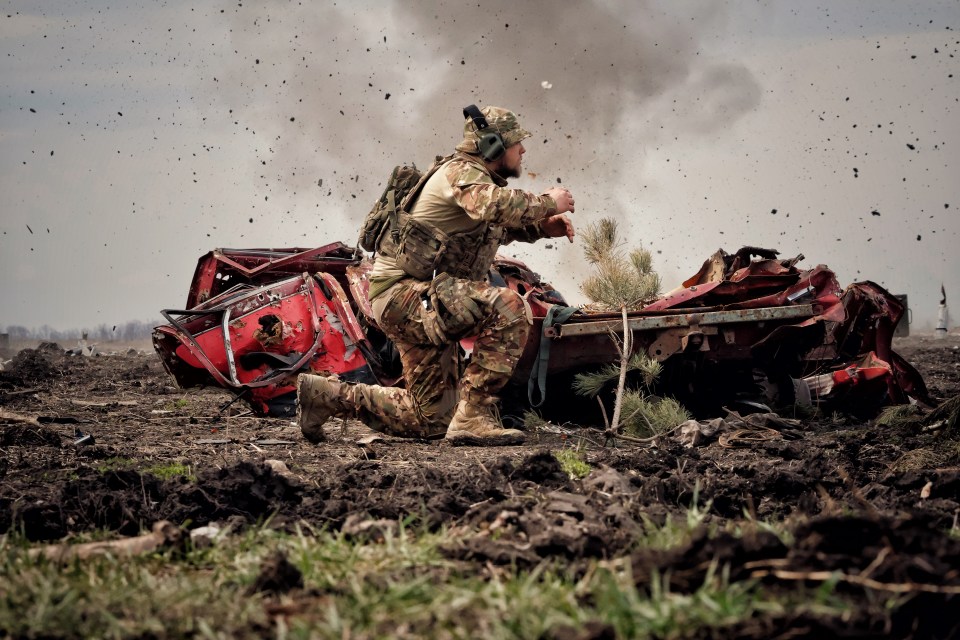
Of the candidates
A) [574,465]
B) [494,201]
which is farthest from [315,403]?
[574,465]

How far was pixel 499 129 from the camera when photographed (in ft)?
21.8

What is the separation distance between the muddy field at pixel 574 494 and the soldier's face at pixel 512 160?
1890mm

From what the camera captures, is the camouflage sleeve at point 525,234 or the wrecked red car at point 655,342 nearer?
the camouflage sleeve at point 525,234

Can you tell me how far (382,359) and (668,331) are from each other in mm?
2275

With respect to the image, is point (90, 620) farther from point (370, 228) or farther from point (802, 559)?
point (370, 228)

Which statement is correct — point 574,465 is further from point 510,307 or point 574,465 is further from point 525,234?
point 525,234

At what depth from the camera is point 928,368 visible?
40.8 ft

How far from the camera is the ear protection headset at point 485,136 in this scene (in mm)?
6602

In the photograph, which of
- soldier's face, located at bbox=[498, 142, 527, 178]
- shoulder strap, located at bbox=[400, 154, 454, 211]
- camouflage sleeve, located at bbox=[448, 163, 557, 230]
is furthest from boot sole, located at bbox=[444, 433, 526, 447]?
soldier's face, located at bbox=[498, 142, 527, 178]

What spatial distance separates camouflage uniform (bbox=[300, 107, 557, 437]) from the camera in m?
6.38

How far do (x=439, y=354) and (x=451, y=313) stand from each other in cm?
51

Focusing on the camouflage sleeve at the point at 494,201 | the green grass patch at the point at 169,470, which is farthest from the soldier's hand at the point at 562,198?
the green grass patch at the point at 169,470

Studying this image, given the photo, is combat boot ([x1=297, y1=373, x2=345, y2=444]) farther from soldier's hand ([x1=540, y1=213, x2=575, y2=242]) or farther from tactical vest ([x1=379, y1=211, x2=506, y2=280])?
soldier's hand ([x1=540, y1=213, x2=575, y2=242])

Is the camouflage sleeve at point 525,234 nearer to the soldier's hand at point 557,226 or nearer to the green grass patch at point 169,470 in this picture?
the soldier's hand at point 557,226
